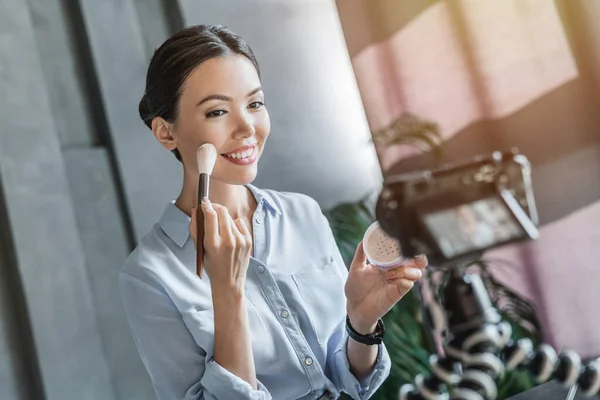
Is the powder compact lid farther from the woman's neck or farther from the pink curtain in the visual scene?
the woman's neck

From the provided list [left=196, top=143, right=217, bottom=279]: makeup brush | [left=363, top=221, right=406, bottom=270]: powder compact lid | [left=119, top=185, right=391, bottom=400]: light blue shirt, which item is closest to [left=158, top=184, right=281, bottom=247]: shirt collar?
[left=119, top=185, right=391, bottom=400]: light blue shirt

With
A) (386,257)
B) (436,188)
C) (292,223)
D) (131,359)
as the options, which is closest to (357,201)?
(292,223)

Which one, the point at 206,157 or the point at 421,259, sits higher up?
the point at 206,157

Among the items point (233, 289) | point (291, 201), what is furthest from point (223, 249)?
point (291, 201)

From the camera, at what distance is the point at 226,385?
0.80 meters

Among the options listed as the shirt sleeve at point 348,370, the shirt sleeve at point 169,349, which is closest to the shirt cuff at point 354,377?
the shirt sleeve at point 348,370

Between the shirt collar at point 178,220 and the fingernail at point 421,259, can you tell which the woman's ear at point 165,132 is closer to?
the shirt collar at point 178,220

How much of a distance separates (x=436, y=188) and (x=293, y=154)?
386 millimetres

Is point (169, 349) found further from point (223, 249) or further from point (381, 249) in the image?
point (381, 249)

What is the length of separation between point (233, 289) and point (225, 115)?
0.23 m

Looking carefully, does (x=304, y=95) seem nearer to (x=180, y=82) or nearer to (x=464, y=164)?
(x=180, y=82)

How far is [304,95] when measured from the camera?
3.39 ft

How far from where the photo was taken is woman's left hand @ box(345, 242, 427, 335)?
798 millimetres

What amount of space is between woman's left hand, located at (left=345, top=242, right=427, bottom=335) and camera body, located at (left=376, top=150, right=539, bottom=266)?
0.10 meters
